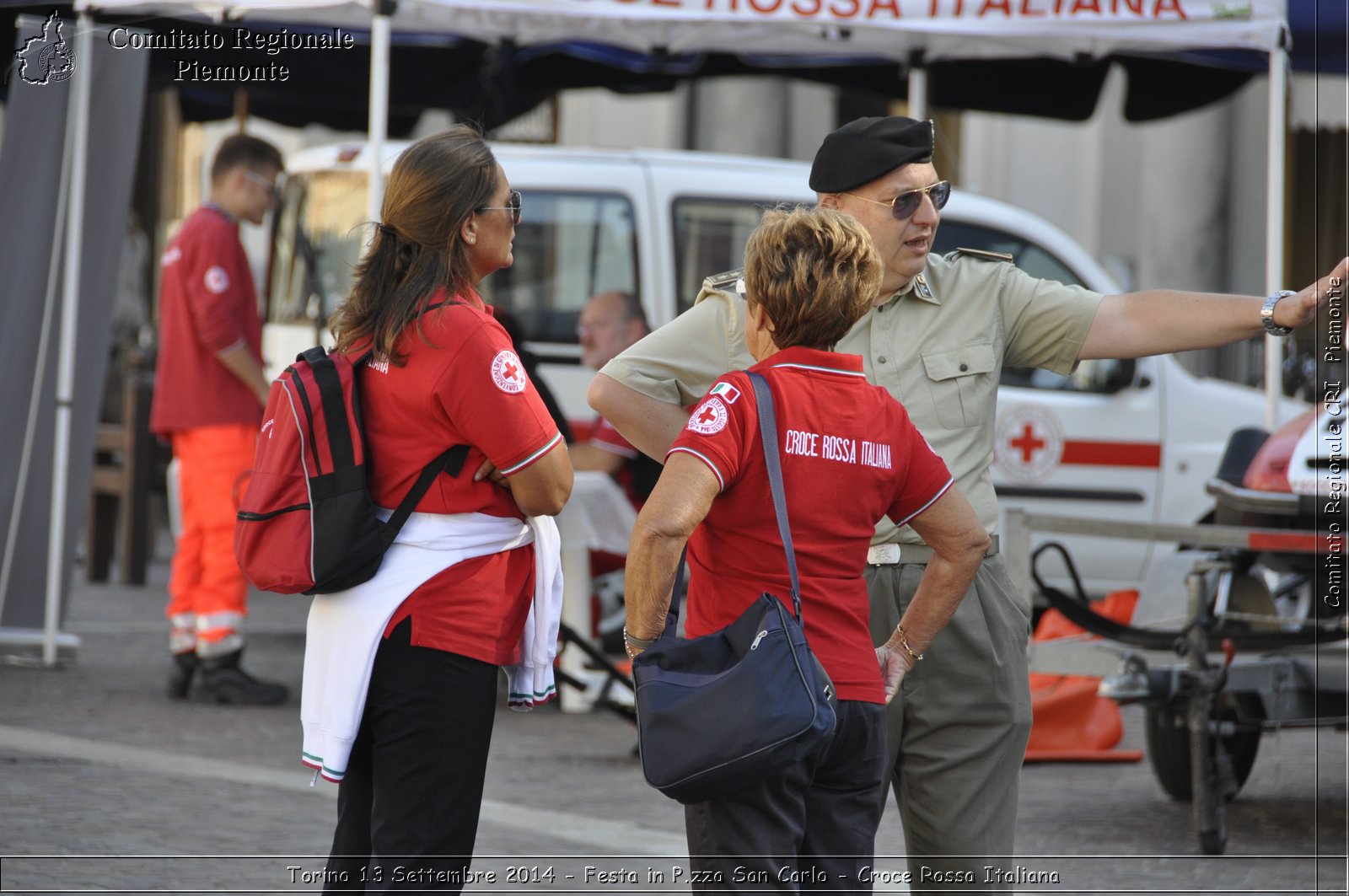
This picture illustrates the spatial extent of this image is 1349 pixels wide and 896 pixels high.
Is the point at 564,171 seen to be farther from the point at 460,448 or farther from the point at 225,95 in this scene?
the point at 460,448

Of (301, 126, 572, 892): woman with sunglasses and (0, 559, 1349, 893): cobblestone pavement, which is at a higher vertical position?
(301, 126, 572, 892): woman with sunglasses

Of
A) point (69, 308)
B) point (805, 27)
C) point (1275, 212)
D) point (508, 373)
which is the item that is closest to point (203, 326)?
point (69, 308)

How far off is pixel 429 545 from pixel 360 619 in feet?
0.59

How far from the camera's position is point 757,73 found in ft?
30.3

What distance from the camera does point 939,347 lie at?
11.1ft

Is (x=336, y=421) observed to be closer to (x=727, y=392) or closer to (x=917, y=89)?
(x=727, y=392)

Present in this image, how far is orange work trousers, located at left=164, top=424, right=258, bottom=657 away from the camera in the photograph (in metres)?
7.13

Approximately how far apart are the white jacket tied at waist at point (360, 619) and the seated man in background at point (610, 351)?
4056 millimetres

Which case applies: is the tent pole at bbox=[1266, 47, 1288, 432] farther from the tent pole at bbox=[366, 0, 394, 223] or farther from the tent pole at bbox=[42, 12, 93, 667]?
the tent pole at bbox=[42, 12, 93, 667]

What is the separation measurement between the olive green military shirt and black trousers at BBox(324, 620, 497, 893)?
0.70 meters

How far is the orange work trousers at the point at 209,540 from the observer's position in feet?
23.4

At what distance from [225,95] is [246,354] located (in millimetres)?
3901

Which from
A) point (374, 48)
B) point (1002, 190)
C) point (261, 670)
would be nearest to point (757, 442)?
point (374, 48)

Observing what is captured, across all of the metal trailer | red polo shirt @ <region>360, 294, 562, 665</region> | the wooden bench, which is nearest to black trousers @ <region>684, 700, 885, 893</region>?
red polo shirt @ <region>360, 294, 562, 665</region>
